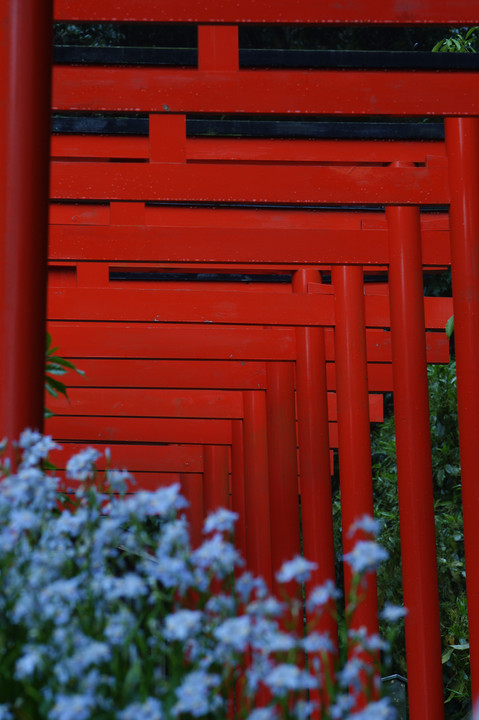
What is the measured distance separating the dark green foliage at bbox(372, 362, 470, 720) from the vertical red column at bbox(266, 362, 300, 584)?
308cm

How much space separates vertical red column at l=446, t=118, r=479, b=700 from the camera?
5328 mm

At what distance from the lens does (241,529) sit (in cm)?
1229

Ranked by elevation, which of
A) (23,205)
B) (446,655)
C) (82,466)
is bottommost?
(446,655)

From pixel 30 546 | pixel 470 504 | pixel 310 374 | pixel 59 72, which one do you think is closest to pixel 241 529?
pixel 310 374

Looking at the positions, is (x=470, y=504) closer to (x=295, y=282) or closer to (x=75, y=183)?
(x=75, y=183)

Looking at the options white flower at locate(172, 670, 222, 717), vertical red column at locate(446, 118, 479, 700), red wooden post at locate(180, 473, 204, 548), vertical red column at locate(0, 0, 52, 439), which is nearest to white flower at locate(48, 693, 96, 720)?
white flower at locate(172, 670, 222, 717)

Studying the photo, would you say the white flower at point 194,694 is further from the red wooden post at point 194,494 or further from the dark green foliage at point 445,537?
the red wooden post at point 194,494

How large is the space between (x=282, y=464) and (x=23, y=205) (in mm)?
6003

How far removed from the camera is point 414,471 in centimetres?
608

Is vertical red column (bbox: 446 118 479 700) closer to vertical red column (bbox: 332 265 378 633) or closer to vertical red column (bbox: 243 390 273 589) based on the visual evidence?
vertical red column (bbox: 332 265 378 633)

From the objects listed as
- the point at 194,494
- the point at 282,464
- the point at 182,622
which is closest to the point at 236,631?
the point at 182,622

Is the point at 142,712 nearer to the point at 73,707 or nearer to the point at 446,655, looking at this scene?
the point at 73,707

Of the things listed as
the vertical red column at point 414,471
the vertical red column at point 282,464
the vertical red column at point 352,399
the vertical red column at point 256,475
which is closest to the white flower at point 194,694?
the vertical red column at point 414,471

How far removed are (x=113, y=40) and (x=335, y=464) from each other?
22.7 feet
